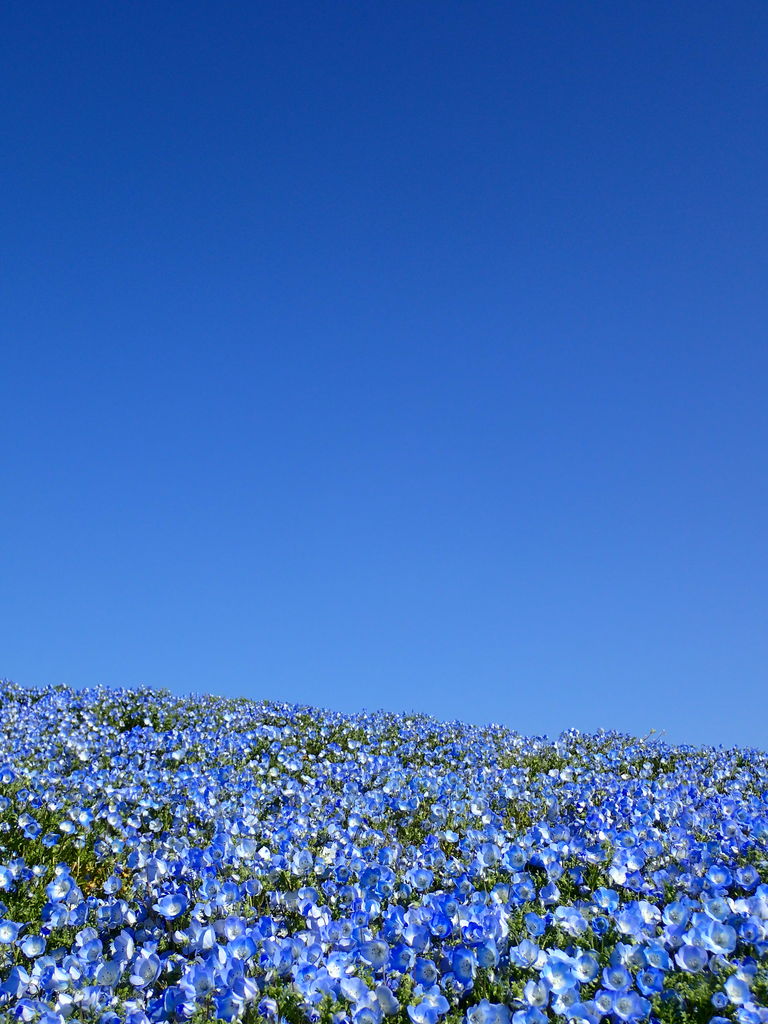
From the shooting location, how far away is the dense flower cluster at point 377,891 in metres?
3.95

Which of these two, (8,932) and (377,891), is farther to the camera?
(377,891)

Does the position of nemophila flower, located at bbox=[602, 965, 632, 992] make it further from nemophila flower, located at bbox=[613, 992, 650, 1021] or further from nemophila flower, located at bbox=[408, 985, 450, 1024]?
nemophila flower, located at bbox=[408, 985, 450, 1024]

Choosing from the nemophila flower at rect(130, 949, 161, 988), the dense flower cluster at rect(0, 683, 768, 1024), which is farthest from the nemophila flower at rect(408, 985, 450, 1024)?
the nemophila flower at rect(130, 949, 161, 988)

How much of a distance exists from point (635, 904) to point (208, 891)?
266 cm

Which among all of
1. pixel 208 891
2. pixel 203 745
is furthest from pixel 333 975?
pixel 203 745

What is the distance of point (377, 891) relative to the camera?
539 centimetres

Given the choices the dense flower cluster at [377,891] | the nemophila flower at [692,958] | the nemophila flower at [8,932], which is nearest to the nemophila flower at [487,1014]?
the dense flower cluster at [377,891]

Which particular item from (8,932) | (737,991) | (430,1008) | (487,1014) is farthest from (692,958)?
(8,932)

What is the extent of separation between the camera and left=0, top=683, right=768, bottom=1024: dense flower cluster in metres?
3.95

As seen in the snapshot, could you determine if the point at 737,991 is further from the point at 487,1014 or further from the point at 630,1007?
the point at 487,1014

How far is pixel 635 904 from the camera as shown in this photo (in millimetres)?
4566

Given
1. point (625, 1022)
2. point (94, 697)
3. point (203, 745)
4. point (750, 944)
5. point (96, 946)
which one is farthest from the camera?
point (94, 697)

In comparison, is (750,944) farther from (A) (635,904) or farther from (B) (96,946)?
(B) (96,946)

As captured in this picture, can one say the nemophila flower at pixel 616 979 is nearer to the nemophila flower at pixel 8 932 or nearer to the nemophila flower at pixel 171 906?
the nemophila flower at pixel 171 906
